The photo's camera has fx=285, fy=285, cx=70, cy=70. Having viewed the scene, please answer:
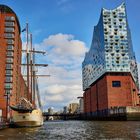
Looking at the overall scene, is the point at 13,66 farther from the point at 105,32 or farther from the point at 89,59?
the point at 89,59

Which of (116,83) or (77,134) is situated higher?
(116,83)

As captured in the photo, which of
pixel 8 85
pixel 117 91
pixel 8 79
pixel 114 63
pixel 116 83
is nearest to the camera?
pixel 8 85

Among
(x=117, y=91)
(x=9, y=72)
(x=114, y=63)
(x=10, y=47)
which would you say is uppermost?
(x=10, y=47)

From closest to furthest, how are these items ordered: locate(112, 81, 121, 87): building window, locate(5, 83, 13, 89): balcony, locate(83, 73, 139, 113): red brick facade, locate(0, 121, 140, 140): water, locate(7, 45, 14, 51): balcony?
locate(0, 121, 140, 140): water → locate(5, 83, 13, 89): balcony → locate(7, 45, 14, 51): balcony → locate(83, 73, 139, 113): red brick facade → locate(112, 81, 121, 87): building window

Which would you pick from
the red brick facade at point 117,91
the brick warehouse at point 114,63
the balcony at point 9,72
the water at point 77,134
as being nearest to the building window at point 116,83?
the brick warehouse at point 114,63

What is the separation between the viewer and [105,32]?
146 metres

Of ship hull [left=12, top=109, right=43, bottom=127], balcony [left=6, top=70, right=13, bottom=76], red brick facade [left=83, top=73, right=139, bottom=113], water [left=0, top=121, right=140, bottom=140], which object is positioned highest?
balcony [left=6, top=70, right=13, bottom=76]

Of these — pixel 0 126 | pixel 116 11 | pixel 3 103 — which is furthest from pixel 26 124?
pixel 116 11

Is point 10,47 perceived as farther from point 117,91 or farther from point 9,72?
point 117,91

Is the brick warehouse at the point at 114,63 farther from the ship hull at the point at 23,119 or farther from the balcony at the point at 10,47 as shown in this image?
the ship hull at the point at 23,119

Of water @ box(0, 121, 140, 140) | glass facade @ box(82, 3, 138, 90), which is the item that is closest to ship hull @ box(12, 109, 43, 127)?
water @ box(0, 121, 140, 140)

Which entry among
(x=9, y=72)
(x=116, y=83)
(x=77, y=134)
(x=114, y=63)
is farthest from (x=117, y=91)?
(x=77, y=134)

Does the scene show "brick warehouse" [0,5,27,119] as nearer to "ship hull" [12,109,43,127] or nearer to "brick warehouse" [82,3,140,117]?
"brick warehouse" [82,3,140,117]

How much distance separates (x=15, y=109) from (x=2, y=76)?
52404mm
